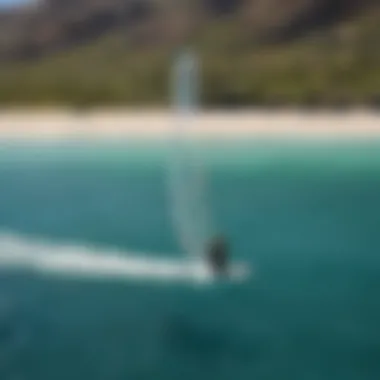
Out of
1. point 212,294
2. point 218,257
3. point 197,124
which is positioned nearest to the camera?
point 212,294

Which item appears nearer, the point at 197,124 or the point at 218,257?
the point at 218,257

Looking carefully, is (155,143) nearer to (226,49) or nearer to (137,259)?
(226,49)

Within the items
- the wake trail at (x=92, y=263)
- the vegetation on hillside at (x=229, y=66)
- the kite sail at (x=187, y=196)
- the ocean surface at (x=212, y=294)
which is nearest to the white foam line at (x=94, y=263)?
the wake trail at (x=92, y=263)

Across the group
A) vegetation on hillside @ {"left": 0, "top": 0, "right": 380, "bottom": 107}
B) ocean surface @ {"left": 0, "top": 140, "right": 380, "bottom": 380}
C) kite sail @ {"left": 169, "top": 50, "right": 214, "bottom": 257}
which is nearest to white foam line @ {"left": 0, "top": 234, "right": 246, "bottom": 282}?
ocean surface @ {"left": 0, "top": 140, "right": 380, "bottom": 380}

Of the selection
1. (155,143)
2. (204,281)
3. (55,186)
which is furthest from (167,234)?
(155,143)

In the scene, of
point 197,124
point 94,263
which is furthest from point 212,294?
point 197,124

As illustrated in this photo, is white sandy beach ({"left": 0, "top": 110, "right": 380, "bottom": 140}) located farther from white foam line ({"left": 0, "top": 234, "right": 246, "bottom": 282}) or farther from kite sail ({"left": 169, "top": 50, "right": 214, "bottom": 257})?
white foam line ({"left": 0, "top": 234, "right": 246, "bottom": 282})

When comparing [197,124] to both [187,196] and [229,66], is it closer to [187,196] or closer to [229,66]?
[229,66]
